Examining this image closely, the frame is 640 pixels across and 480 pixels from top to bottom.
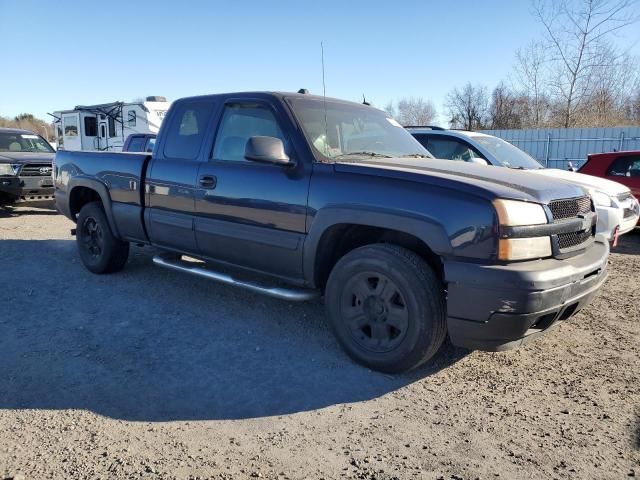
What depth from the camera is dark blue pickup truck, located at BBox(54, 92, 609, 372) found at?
306 centimetres

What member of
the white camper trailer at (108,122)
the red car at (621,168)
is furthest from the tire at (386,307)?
the white camper trailer at (108,122)

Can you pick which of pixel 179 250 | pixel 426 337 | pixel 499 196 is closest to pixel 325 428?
pixel 426 337

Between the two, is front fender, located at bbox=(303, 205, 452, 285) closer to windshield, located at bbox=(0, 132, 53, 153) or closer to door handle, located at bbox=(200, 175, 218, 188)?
door handle, located at bbox=(200, 175, 218, 188)

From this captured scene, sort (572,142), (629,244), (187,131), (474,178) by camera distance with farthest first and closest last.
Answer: (572,142)
(629,244)
(187,131)
(474,178)

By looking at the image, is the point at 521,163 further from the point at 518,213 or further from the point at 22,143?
the point at 22,143

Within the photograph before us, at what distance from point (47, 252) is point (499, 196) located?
21.4 ft

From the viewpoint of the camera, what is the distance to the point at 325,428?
9.57 ft

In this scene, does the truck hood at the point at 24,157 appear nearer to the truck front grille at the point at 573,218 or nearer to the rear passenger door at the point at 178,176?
the rear passenger door at the point at 178,176

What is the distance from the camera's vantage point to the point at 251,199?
4.18 m

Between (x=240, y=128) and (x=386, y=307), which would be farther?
(x=240, y=128)

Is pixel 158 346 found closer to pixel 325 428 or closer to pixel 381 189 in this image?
pixel 325 428

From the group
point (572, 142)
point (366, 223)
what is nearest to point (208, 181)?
point (366, 223)

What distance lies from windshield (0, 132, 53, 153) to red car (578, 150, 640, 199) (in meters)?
12.1

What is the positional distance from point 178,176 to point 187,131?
1.59ft
